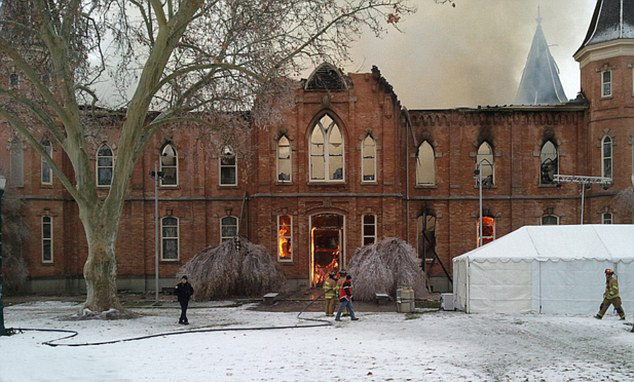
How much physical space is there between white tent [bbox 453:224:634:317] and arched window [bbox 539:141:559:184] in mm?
12950

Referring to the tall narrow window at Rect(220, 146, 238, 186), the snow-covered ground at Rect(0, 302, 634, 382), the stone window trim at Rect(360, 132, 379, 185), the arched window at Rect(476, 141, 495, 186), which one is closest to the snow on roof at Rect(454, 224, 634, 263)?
the snow-covered ground at Rect(0, 302, 634, 382)

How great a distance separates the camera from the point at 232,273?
95.6 ft

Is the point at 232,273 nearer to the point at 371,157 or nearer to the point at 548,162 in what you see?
the point at 371,157

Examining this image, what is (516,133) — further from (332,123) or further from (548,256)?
(548,256)

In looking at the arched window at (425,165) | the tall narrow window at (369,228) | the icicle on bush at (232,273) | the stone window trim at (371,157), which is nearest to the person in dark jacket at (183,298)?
the icicle on bush at (232,273)

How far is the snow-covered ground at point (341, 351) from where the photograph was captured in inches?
498

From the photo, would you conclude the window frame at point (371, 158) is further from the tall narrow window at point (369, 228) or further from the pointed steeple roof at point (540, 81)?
the pointed steeple roof at point (540, 81)

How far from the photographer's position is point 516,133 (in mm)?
36375

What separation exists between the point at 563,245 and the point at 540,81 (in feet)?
111

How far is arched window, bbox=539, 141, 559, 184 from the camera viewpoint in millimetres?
36469

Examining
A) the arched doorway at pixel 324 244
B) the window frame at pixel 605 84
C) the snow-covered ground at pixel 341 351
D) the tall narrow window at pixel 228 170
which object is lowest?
the snow-covered ground at pixel 341 351

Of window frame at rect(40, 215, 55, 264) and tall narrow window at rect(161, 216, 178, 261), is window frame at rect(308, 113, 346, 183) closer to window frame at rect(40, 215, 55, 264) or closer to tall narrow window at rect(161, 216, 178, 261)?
tall narrow window at rect(161, 216, 178, 261)

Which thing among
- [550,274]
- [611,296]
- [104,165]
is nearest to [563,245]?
[550,274]

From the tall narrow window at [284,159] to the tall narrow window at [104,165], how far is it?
9300mm
